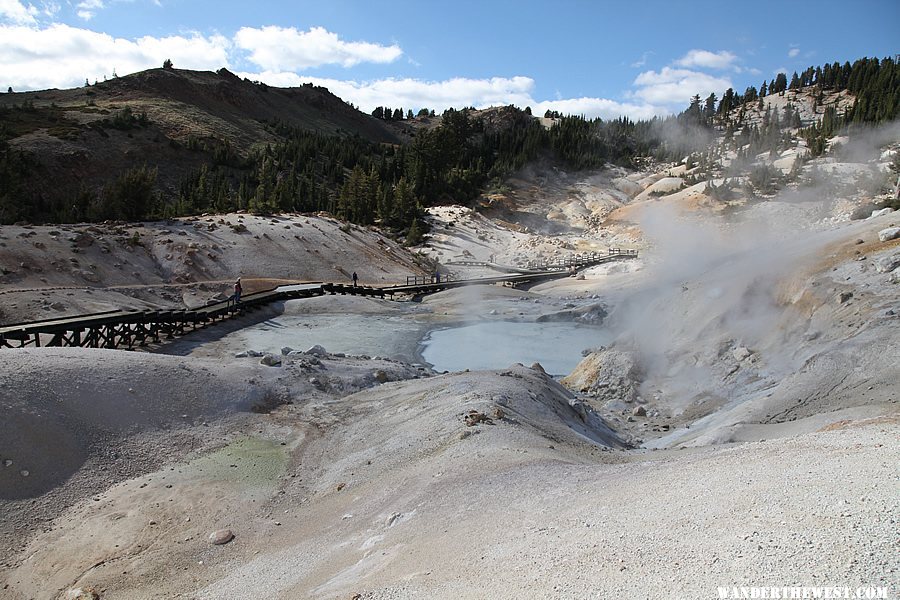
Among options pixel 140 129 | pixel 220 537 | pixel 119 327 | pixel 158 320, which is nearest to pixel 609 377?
pixel 220 537

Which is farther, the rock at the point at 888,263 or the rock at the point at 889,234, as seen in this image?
the rock at the point at 889,234

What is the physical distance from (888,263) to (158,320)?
19077 mm

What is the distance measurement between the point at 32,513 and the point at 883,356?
1254cm

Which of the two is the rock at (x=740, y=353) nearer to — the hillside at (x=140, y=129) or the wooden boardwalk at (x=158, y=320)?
A: the wooden boardwalk at (x=158, y=320)

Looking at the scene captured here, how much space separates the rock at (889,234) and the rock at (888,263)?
4.82 ft

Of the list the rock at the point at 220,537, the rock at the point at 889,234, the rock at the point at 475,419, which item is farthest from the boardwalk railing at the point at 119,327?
the rock at the point at 889,234

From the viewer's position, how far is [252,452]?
31.2ft

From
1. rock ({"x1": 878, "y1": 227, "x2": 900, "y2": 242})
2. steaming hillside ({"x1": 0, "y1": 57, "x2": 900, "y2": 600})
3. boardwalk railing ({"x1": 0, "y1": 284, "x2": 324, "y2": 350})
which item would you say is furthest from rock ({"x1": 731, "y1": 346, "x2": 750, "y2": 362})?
boardwalk railing ({"x1": 0, "y1": 284, "x2": 324, "y2": 350})

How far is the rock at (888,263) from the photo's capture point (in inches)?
496

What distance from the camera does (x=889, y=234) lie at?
14148 millimetres

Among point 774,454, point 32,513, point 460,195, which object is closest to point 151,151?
point 460,195

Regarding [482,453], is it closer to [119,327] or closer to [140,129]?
[119,327]

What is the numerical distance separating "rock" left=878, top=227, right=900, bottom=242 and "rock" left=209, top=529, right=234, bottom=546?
49.3ft

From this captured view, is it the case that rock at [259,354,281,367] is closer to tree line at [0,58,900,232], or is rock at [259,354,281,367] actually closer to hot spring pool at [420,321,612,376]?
hot spring pool at [420,321,612,376]
